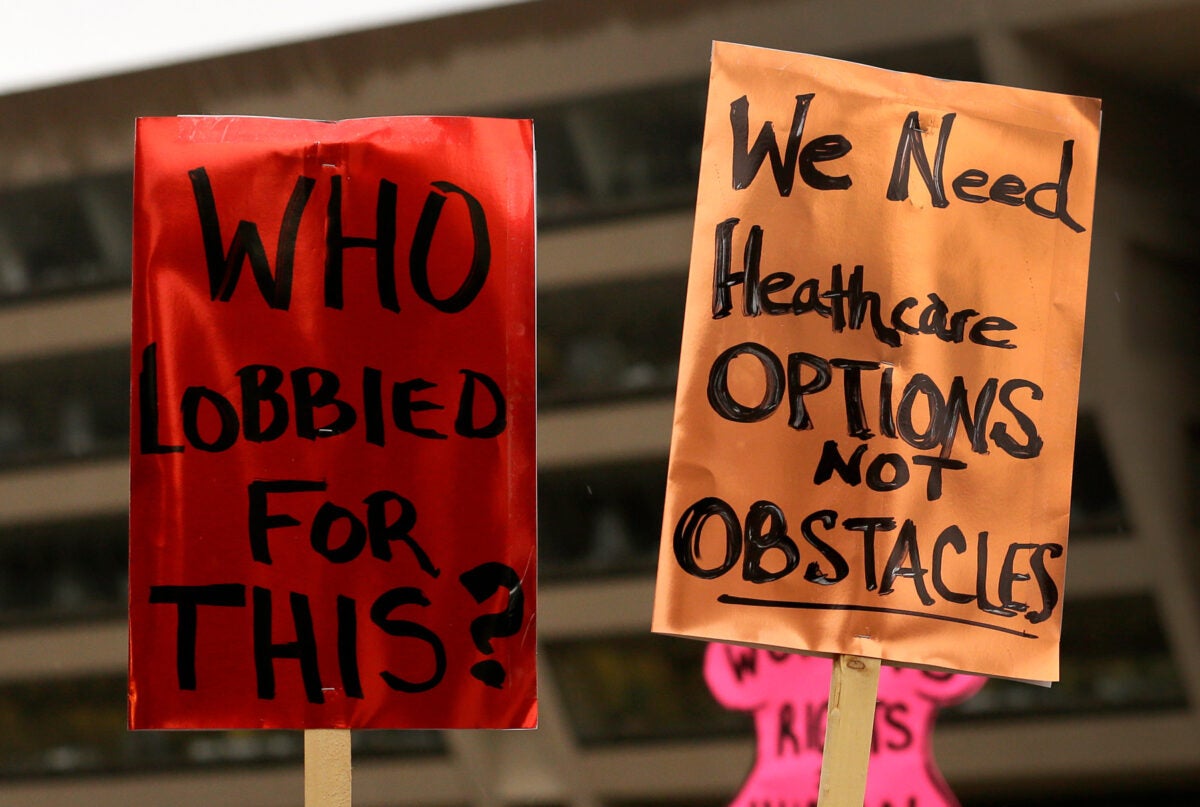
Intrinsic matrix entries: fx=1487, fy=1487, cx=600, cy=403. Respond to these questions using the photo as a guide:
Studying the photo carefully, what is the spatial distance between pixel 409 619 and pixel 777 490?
390 mm

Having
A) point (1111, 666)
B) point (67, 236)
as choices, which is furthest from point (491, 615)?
point (67, 236)

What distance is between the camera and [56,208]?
2.59m

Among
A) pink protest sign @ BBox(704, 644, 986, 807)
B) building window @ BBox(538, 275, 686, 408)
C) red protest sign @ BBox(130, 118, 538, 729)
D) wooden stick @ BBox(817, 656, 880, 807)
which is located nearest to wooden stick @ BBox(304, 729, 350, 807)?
red protest sign @ BBox(130, 118, 538, 729)

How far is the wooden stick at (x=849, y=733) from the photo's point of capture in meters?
1.46

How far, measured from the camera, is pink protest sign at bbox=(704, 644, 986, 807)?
2.13 m

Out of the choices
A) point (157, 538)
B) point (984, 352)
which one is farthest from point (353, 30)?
point (984, 352)

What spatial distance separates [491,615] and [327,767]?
9.1 inches

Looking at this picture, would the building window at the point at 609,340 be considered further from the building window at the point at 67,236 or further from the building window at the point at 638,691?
the building window at the point at 67,236

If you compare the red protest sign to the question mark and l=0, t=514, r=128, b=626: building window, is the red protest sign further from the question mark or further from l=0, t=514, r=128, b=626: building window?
l=0, t=514, r=128, b=626: building window

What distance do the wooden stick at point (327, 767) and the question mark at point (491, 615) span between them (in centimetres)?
16

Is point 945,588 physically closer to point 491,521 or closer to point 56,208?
point 491,521

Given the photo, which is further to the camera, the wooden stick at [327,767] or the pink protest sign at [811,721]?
the pink protest sign at [811,721]

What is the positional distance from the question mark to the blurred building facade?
787 millimetres

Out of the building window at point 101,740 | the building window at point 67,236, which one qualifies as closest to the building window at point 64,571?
the building window at point 101,740
